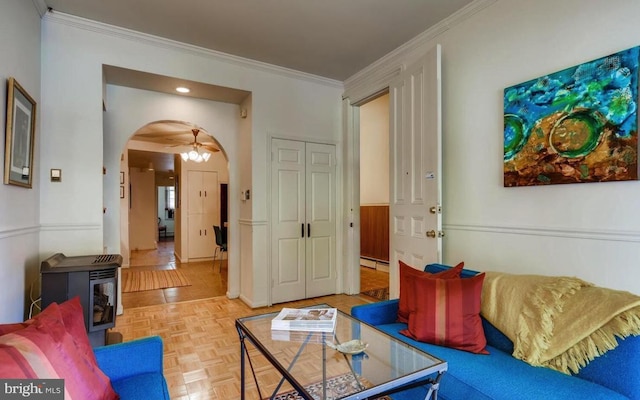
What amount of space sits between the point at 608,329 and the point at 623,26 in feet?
5.60

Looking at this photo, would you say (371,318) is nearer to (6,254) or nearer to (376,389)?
(376,389)

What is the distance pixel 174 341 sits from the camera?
2.78 meters

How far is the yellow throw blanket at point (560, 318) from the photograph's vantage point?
1.35m

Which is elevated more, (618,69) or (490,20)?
(490,20)

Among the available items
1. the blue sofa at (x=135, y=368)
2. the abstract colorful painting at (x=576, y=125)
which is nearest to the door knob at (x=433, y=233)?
the abstract colorful painting at (x=576, y=125)

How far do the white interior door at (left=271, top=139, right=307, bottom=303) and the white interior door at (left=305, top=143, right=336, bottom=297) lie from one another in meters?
0.09

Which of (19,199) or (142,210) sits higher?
(19,199)

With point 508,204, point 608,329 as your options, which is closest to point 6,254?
point 608,329

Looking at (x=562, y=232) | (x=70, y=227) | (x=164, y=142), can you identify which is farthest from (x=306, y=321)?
(x=164, y=142)

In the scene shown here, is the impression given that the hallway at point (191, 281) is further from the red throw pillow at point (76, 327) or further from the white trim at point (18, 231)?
the red throw pillow at point (76, 327)

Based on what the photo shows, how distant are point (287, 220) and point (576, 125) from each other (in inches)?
114

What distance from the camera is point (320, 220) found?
417 cm

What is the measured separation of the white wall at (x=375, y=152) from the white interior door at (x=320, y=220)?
182cm

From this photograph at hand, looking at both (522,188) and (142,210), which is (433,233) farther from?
(142,210)
